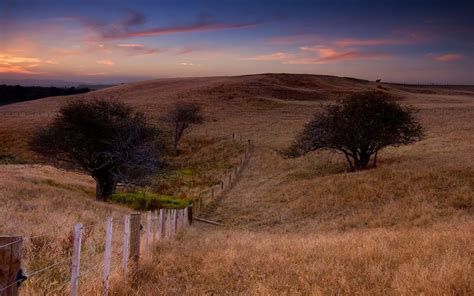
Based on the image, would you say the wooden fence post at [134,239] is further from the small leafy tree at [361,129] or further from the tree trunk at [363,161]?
Result: the tree trunk at [363,161]

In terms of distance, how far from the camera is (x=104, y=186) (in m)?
34.4

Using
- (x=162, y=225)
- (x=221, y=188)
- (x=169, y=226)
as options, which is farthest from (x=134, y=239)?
(x=221, y=188)

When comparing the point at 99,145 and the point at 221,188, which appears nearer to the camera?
the point at 99,145

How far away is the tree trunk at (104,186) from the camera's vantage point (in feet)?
111

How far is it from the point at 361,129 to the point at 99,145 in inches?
779

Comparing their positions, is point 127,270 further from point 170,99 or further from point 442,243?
point 170,99

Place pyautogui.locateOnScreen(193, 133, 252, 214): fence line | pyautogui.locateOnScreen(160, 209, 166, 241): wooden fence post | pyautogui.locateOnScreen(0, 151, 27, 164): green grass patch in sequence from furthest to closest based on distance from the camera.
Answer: pyautogui.locateOnScreen(0, 151, 27, 164): green grass patch < pyautogui.locateOnScreen(193, 133, 252, 214): fence line < pyautogui.locateOnScreen(160, 209, 166, 241): wooden fence post

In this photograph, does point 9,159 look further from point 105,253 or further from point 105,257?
point 105,257

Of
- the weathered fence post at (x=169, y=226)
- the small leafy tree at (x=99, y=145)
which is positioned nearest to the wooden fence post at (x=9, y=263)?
the weathered fence post at (x=169, y=226)

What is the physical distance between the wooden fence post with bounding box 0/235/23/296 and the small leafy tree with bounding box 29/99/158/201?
28.8 metres

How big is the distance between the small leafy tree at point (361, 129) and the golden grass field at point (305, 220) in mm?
1821

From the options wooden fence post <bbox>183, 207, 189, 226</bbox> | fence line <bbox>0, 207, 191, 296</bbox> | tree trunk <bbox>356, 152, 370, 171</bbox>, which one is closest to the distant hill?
tree trunk <bbox>356, 152, 370, 171</bbox>

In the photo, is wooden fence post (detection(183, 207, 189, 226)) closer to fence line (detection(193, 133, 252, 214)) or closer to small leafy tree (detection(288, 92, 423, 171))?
fence line (detection(193, 133, 252, 214))

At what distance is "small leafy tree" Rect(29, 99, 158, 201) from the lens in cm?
3384
